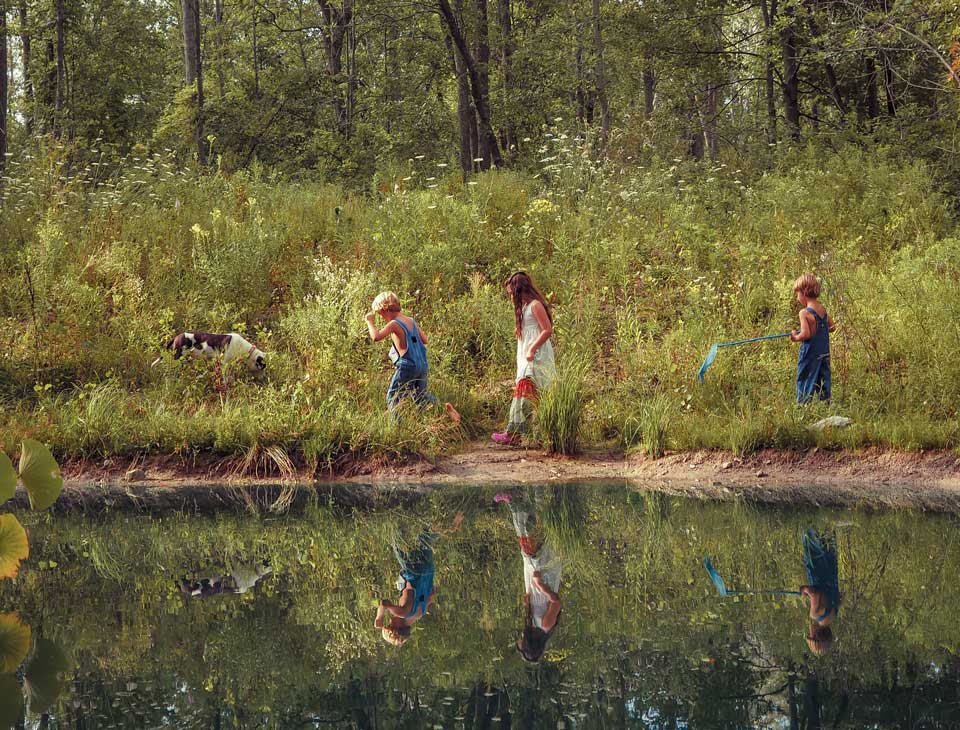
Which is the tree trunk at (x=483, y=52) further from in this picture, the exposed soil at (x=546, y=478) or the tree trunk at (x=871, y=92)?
the exposed soil at (x=546, y=478)

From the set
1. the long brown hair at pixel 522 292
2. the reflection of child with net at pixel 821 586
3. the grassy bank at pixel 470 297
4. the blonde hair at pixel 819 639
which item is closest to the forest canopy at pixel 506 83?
the grassy bank at pixel 470 297

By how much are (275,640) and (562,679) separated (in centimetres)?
164

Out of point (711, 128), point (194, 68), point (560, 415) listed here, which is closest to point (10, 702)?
point (560, 415)

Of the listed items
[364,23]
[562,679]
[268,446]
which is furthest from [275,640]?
[364,23]

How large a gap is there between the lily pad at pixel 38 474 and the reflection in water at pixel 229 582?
295 centimetres

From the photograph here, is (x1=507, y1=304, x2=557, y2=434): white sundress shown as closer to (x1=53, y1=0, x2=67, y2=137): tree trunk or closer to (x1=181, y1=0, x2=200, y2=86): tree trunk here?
(x1=181, y1=0, x2=200, y2=86): tree trunk

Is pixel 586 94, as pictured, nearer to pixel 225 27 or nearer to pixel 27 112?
pixel 225 27

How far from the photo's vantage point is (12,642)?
5.85 meters

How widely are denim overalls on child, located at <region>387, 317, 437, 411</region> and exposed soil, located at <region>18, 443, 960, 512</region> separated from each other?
2.76 feet

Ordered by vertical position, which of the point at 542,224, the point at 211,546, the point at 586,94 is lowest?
the point at 211,546

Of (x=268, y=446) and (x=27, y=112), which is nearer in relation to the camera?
(x=268, y=446)

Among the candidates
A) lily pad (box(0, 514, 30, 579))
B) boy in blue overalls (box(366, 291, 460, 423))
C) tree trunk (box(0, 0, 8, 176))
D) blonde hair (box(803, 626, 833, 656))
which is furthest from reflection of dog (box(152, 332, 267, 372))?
lily pad (box(0, 514, 30, 579))

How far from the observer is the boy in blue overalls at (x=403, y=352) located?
11781 millimetres

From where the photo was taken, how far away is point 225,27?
2411 cm
